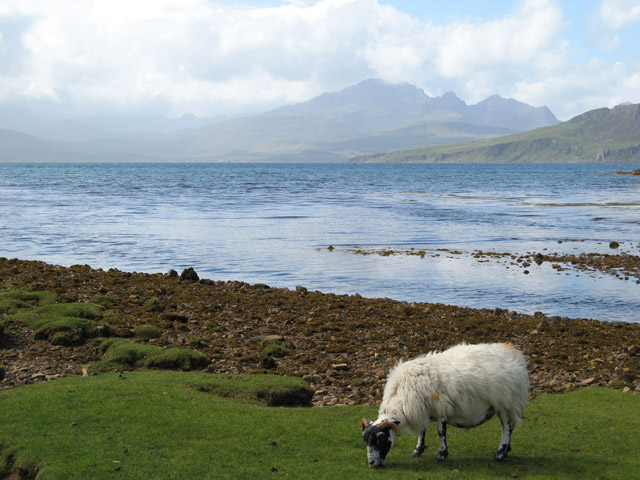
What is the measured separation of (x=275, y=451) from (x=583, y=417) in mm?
6768

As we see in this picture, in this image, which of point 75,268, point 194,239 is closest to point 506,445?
point 75,268

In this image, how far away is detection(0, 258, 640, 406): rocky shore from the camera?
54.0ft

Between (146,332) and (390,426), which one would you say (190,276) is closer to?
(146,332)

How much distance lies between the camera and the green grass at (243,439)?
986cm

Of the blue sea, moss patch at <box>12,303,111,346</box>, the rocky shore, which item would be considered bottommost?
the blue sea

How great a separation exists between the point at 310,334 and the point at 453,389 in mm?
11216

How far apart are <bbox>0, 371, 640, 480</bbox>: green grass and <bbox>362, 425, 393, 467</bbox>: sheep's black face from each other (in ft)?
0.63

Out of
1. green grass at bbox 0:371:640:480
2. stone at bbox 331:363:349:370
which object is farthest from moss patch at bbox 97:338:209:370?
stone at bbox 331:363:349:370

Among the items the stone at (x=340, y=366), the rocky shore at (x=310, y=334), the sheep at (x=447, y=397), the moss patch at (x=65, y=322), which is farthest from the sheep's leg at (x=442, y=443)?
the moss patch at (x=65, y=322)

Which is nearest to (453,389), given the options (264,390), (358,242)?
(264,390)

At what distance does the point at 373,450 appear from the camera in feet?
32.4

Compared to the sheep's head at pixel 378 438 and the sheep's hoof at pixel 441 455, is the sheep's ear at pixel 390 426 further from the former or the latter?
the sheep's hoof at pixel 441 455

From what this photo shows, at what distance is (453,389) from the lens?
9.98 m

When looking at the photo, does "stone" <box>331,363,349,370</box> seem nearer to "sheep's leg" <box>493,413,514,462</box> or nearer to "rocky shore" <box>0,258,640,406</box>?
"rocky shore" <box>0,258,640,406</box>
